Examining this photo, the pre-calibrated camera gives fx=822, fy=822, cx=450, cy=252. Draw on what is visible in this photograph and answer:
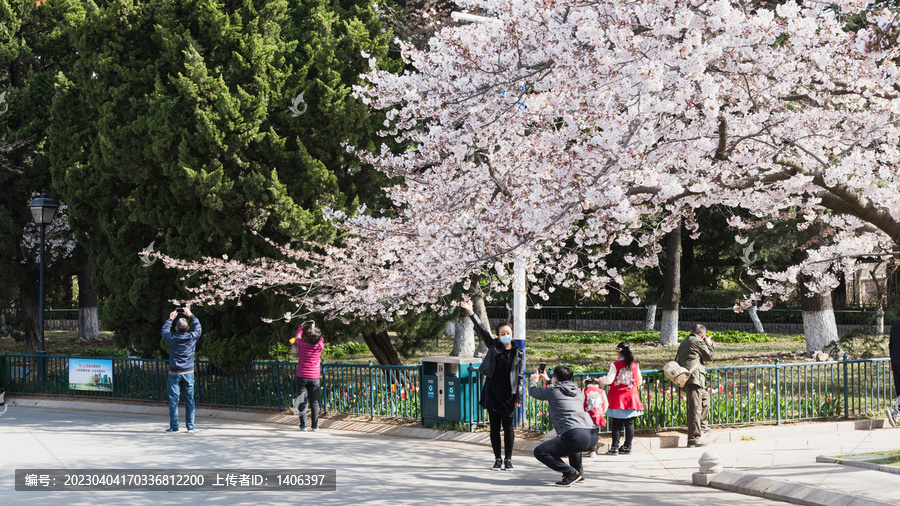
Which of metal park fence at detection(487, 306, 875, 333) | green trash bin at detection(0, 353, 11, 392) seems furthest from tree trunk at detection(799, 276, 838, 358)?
green trash bin at detection(0, 353, 11, 392)

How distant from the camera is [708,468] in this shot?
855 cm

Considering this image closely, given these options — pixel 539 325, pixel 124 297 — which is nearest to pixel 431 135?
pixel 124 297

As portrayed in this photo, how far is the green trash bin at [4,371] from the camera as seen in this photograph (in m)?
17.5

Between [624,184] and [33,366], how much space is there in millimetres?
14754

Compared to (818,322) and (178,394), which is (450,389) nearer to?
(178,394)

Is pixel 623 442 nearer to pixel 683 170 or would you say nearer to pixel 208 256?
pixel 683 170

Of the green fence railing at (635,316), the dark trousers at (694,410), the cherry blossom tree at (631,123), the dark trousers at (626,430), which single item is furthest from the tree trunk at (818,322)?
the green fence railing at (635,316)

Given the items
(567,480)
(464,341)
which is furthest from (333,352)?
(567,480)

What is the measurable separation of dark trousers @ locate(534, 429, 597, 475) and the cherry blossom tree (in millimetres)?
1988

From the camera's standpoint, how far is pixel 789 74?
322 inches

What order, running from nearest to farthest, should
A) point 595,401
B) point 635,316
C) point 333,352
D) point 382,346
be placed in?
1. point 595,401
2. point 382,346
3. point 333,352
4. point 635,316

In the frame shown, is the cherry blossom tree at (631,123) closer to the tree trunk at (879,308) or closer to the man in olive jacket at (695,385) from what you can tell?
the man in olive jacket at (695,385)

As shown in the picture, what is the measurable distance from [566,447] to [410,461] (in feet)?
7.40

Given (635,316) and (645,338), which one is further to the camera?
(635,316)
